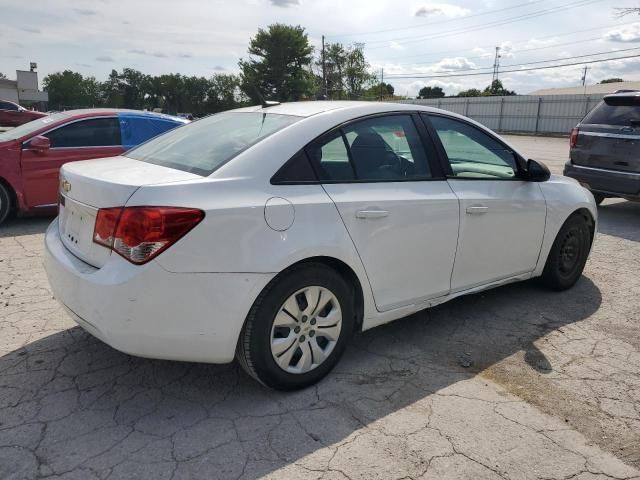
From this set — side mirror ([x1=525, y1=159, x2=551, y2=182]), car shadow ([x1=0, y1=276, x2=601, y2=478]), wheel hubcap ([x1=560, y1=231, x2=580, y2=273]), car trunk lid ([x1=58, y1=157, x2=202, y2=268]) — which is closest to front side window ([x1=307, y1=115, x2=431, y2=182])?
car trunk lid ([x1=58, y1=157, x2=202, y2=268])

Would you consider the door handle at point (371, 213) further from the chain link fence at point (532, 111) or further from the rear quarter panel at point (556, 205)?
the chain link fence at point (532, 111)

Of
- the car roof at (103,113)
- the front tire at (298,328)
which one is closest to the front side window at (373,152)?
the front tire at (298,328)

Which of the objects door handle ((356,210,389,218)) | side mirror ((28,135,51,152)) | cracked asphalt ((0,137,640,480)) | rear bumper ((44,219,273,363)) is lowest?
cracked asphalt ((0,137,640,480))

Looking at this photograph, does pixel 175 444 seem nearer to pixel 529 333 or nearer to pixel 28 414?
pixel 28 414

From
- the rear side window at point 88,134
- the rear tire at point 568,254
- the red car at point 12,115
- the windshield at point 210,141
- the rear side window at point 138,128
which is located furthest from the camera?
the red car at point 12,115

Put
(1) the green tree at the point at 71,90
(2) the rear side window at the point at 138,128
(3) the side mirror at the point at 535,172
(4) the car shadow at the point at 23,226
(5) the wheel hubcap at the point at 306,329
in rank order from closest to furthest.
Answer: (5) the wheel hubcap at the point at 306,329
(3) the side mirror at the point at 535,172
(4) the car shadow at the point at 23,226
(2) the rear side window at the point at 138,128
(1) the green tree at the point at 71,90

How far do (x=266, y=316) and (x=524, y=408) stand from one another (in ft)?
4.86

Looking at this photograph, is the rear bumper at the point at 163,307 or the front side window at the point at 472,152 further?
the front side window at the point at 472,152

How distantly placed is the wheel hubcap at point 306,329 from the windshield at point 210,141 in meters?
0.83

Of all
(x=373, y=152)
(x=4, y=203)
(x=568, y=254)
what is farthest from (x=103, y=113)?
(x=568, y=254)

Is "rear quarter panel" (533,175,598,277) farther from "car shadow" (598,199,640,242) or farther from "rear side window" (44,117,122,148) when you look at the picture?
"rear side window" (44,117,122,148)

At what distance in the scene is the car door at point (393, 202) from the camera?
303 cm

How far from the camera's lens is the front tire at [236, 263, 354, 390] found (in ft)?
8.86

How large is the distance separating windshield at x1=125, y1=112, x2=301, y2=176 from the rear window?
602cm
